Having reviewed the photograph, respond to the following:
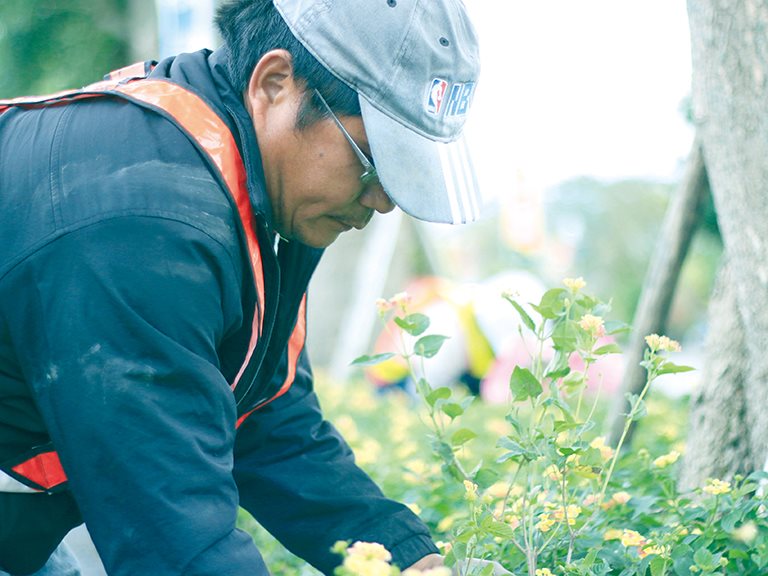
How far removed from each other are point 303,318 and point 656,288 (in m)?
1.51

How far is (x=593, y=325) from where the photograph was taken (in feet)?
5.76

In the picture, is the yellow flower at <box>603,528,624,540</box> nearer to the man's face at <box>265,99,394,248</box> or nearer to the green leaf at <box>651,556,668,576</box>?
the green leaf at <box>651,556,668,576</box>

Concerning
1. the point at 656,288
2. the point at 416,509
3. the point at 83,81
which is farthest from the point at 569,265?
the point at 416,509

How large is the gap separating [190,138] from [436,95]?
0.40m

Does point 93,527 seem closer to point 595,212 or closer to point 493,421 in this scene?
point 493,421

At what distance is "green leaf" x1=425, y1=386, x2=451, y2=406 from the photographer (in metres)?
1.93

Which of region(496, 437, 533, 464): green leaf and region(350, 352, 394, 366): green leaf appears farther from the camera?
region(350, 352, 394, 366): green leaf

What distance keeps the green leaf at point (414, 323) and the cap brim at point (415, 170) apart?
28cm

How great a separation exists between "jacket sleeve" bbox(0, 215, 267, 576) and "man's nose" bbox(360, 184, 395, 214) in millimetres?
371

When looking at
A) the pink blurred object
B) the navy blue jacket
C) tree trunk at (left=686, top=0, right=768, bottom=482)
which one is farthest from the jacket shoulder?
the pink blurred object

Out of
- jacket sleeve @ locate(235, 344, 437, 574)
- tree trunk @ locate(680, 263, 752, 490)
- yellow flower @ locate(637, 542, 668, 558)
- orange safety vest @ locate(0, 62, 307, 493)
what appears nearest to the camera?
orange safety vest @ locate(0, 62, 307, 493)

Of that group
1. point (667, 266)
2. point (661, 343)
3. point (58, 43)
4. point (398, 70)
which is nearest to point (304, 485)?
point (661, 343)

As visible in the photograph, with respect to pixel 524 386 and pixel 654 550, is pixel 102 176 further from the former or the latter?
pixel 654 550

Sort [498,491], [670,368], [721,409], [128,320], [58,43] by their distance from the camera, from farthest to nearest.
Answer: [58,43]
[721,409]
[498,491]
[670,368]
[128,320]
